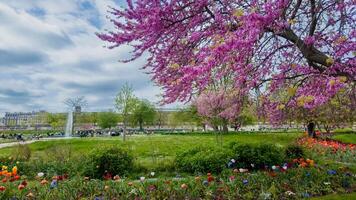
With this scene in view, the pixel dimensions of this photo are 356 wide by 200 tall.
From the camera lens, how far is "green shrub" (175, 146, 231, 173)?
9.95 meters

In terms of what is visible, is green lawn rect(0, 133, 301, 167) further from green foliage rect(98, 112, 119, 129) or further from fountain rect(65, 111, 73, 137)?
green foliage rect(98, 112, 119, 129)

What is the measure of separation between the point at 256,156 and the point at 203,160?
5.82 ft

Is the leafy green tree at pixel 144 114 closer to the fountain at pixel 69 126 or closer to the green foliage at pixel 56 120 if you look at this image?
the fountain at pixel 69 126

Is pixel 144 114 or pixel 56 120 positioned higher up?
pixel 144 114

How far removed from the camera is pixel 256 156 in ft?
34.8

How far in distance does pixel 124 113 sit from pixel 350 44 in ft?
132

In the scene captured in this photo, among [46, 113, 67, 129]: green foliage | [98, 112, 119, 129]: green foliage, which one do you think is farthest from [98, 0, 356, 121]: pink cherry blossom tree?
[98, 112, 119, 129]: green foliage

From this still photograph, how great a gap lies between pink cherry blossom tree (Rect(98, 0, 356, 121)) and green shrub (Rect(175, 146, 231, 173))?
3551 mm

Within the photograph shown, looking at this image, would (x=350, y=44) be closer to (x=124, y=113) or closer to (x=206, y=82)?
(x=206, y=82)

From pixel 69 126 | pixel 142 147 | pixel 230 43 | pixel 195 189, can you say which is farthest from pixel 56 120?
pixel 230 43

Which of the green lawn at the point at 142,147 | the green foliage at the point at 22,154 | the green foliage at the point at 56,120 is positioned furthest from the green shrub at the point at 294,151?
→ the green foliage at the point at 56,120

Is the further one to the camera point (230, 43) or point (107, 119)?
point (107, 119)

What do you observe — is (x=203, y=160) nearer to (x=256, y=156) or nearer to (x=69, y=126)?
(x=256, y=156)

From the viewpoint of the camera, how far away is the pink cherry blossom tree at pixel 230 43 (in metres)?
4.70
